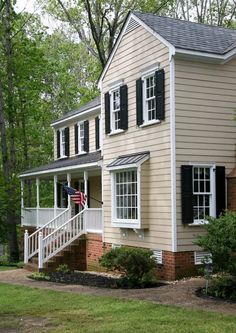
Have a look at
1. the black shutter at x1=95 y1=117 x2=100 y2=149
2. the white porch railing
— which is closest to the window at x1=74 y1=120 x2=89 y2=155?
the black shutter at x1=95 y1=117 x2=100 y2=149

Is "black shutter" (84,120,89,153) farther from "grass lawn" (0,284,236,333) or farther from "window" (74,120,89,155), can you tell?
"grass lawn" (0,284,236,333)

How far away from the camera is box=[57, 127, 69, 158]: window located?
27.6 m

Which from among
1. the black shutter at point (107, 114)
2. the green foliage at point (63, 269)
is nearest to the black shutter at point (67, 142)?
the black shutter at point (107, 114)

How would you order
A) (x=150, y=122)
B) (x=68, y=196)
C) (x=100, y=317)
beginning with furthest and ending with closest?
(x=68, y=196)
(x=150, y=122)
(x=100, y=317)

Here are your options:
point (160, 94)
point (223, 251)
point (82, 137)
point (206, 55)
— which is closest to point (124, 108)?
point (160, 94)

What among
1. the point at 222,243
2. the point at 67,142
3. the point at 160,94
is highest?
the point at 160,94

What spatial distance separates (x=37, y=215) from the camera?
985 inches

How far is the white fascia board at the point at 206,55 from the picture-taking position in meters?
14.6

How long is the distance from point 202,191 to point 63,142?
1429cm

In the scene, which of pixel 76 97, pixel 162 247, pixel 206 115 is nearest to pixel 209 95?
pixel 206 115

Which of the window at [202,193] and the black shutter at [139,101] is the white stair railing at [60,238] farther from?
the window at [202,193]

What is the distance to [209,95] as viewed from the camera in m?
15.2

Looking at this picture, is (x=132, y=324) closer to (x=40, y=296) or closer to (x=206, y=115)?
(x=40, y=296)

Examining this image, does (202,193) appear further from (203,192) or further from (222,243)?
(222,243)
